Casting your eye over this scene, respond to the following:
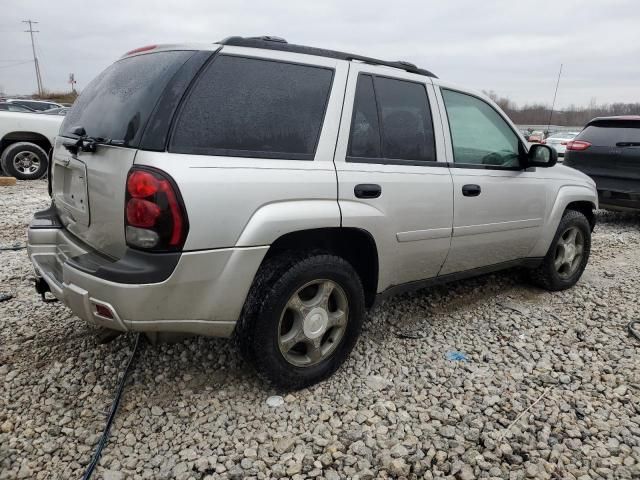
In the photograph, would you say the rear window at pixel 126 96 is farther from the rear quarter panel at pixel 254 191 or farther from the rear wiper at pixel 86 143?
the rear quarter panel at pixel 254 191

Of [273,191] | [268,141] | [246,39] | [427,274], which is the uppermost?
[246,39]

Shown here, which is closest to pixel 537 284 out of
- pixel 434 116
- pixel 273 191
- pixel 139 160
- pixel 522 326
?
pixel 522 326

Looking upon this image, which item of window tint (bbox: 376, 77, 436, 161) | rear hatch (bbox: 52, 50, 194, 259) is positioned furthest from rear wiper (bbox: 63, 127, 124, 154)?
window tint (bbox: 376, 77, 436, 161)

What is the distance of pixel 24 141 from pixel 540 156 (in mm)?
9298

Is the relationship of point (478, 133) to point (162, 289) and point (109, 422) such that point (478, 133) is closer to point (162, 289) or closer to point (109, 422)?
point (162, 289)

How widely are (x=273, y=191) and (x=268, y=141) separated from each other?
0.27 meters

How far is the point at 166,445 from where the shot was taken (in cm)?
→ 222

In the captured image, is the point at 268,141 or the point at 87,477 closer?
the point at 87,477

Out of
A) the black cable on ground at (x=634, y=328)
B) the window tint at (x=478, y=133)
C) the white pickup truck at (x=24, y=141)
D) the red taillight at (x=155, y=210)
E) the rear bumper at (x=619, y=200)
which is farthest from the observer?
the white pickup truck at (x=24, y=141)

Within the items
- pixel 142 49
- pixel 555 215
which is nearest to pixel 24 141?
pixel 142 49

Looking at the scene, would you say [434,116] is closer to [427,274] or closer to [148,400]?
[427,274]

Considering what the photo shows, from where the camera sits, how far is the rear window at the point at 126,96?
7.09 ft

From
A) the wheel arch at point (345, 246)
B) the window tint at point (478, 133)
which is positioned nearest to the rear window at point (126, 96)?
the wheel arch at point (345, 246)

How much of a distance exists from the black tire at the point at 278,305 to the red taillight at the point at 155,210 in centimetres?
52
